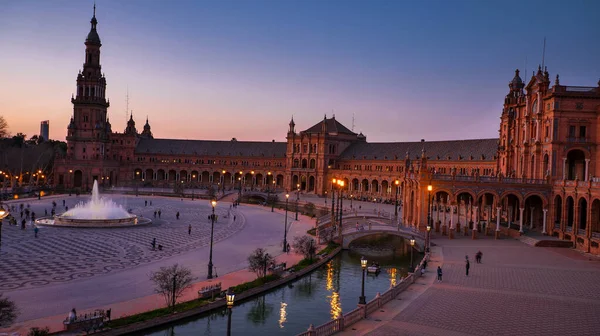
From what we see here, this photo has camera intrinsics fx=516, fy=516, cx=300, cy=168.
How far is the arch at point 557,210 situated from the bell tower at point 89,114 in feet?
Answer: 372

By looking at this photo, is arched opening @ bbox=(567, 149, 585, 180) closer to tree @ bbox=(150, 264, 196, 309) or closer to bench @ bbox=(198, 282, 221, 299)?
bench @ bbox=(198, 282, 221, 299)

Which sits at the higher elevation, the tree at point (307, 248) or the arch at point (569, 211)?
the arch at point (569, 211)

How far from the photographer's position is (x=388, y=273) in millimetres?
47375

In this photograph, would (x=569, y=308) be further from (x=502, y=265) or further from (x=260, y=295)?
(x=260, y=295)

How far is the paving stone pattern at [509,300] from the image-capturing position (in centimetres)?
2741

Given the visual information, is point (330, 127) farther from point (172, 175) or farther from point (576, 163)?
point (576, 163)

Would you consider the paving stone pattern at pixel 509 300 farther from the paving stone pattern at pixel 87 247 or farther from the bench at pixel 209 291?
the paving stone pattern at pixel 87 247

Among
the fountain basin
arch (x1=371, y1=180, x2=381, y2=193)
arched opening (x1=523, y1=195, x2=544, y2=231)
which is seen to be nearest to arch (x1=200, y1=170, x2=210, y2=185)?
arch (x1=371, y1=180, x2=381, y2=193)

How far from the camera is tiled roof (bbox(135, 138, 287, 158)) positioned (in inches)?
6009

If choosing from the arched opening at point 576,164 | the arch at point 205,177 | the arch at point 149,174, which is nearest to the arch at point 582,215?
the arched opening at point 576,164

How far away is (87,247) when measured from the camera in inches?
1962

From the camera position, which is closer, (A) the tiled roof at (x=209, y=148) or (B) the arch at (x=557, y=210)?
(B) the arch at (x=557, y=210)

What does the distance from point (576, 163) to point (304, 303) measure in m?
46.8

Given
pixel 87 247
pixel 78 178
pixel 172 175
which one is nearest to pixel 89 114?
pixel 78 178
